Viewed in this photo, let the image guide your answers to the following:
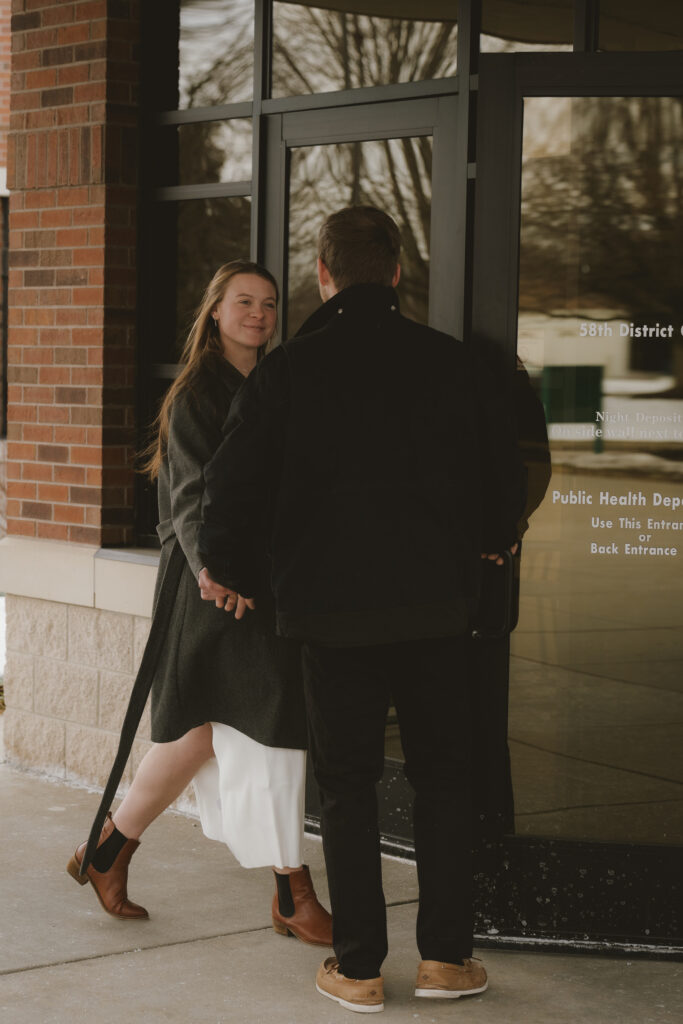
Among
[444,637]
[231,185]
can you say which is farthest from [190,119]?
[444,637]

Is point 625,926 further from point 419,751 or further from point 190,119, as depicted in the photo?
point 190,119

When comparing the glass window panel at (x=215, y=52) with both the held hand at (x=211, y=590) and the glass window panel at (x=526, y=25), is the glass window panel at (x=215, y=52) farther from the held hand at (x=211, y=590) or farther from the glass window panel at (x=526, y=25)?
the held hand at (x=211, y=590)

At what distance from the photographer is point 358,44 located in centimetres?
564

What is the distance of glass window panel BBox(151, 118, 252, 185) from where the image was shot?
6105mm

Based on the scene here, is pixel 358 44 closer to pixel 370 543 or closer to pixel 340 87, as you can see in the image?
pixel 340 87

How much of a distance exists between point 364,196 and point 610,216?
142 cm

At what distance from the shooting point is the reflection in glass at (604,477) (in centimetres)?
441

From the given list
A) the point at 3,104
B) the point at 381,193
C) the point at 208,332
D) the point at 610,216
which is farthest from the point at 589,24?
the point at 3,104

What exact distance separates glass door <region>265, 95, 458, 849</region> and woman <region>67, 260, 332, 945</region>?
0.90 metres

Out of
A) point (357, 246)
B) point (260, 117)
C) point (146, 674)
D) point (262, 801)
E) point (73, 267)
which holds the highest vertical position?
point (260, 117)

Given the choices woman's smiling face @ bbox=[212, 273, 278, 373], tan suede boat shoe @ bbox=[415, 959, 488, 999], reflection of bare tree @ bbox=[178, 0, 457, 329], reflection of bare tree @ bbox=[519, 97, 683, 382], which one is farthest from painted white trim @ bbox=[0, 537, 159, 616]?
tan suede boat shoe @ bbox=[415, 959, 488, 999]

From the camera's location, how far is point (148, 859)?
538cm

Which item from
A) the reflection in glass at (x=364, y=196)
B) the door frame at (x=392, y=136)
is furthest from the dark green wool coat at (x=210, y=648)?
the reflection in glass at (x=364, y=196)

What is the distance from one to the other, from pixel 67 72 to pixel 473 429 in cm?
324
